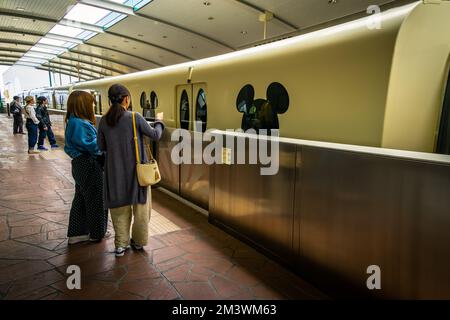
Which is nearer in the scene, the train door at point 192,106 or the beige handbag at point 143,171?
the beige handbag at point 143,171

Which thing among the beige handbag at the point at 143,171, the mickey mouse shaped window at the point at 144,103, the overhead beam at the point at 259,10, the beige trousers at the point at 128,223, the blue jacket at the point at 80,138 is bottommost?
the beige trousers at the point at 128,223

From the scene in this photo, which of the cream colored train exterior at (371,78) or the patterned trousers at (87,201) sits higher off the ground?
the cream colored train exterior at (371,78)

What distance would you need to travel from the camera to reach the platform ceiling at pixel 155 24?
10.3 metres

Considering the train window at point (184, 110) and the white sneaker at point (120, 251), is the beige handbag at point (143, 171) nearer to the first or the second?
the white sneaker at point (120, 251)

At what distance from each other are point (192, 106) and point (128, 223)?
3.77 m

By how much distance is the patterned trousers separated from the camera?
3217 millimetres

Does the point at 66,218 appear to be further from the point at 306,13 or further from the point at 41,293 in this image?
the point at 306,13

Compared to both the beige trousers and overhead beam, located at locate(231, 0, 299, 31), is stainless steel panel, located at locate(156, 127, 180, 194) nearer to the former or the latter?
the beige trousers

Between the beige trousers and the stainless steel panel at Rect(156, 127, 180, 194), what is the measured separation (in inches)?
83.4

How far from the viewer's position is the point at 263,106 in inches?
172

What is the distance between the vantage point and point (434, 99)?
3080mm

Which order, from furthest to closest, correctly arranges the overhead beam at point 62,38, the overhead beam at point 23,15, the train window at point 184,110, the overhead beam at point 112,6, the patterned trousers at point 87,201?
the overhead beam at point 62,38 < the overhead beam at point 23,15 < the overhead beam at point 112,6 < the train window at point 184,110 < the patterned trousers at point 87,201

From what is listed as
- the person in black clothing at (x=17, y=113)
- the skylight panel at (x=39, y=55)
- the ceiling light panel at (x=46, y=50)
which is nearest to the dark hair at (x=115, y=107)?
the person in black clothing at (x=17, y=113)

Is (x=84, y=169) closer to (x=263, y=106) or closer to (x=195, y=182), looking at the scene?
(x=195, y=182)
